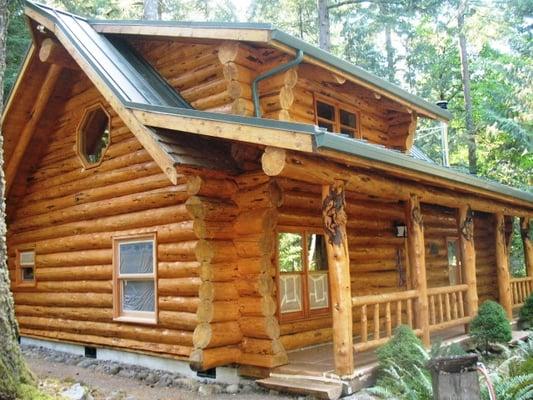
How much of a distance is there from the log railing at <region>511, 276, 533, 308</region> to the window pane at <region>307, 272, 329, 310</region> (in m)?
5.28

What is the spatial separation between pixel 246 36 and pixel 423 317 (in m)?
5.09

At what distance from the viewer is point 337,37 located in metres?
29.1

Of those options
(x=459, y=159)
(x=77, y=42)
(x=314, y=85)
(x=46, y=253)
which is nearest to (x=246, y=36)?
(x=314, y=85)

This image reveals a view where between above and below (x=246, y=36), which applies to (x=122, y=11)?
above

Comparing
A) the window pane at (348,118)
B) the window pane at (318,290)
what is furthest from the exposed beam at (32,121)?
the window pane at (318,290)

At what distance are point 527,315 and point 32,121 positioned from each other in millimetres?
11070

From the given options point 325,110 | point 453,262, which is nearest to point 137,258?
point 325,110

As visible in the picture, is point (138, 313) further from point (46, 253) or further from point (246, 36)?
point (246, 36)

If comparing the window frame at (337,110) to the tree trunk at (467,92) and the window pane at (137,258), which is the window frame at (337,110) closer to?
the window pane at (137,258)

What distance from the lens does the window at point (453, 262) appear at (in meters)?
14.1

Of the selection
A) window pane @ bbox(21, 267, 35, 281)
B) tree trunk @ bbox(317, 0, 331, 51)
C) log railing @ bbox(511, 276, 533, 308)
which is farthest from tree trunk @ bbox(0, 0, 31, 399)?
tree trunk @ bbox(317, 0, 331, 51)

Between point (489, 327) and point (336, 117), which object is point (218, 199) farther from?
point (489, 327)

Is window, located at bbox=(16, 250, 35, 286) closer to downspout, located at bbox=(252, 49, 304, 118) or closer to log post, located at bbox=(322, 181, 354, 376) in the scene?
downspout, located at bbox=(252, 49, 304, 118)

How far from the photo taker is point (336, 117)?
34.6 feet
